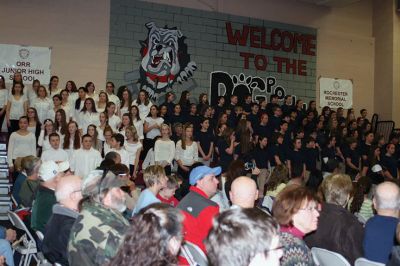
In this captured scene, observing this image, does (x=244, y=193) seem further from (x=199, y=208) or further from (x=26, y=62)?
(x=26, y=62)

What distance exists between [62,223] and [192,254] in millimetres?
959

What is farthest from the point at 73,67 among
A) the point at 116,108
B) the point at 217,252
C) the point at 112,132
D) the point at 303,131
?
the point at 217,252

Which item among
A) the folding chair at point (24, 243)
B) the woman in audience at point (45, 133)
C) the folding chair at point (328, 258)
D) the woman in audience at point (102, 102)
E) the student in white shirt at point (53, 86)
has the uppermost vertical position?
the student in white shirt at point (53, 86)

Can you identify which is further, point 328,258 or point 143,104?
point 143,104

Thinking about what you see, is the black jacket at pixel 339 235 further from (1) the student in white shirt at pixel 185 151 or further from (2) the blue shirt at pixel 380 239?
(1) the student in white shirt at pixel 185 151

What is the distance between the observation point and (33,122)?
9.80m

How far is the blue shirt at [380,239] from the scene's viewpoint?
3592mm

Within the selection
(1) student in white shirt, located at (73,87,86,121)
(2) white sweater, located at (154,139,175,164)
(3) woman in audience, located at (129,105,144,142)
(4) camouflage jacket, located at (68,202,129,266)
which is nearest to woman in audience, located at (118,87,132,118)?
(3) woman in audience, located at (129,105,144,142)

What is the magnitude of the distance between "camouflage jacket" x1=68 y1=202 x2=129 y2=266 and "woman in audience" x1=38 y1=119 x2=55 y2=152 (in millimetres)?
6779

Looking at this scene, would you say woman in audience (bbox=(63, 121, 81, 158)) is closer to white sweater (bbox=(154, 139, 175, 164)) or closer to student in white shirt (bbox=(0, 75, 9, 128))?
white sweater (bbox=(154, 139, 175, 164))

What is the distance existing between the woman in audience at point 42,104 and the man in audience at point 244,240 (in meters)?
8.82

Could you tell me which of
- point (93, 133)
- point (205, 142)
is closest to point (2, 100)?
point (93, 133)

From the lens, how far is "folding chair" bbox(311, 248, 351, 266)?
3248 mm

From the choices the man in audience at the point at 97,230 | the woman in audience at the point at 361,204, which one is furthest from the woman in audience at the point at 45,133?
the man in audience at the point at 97,230
